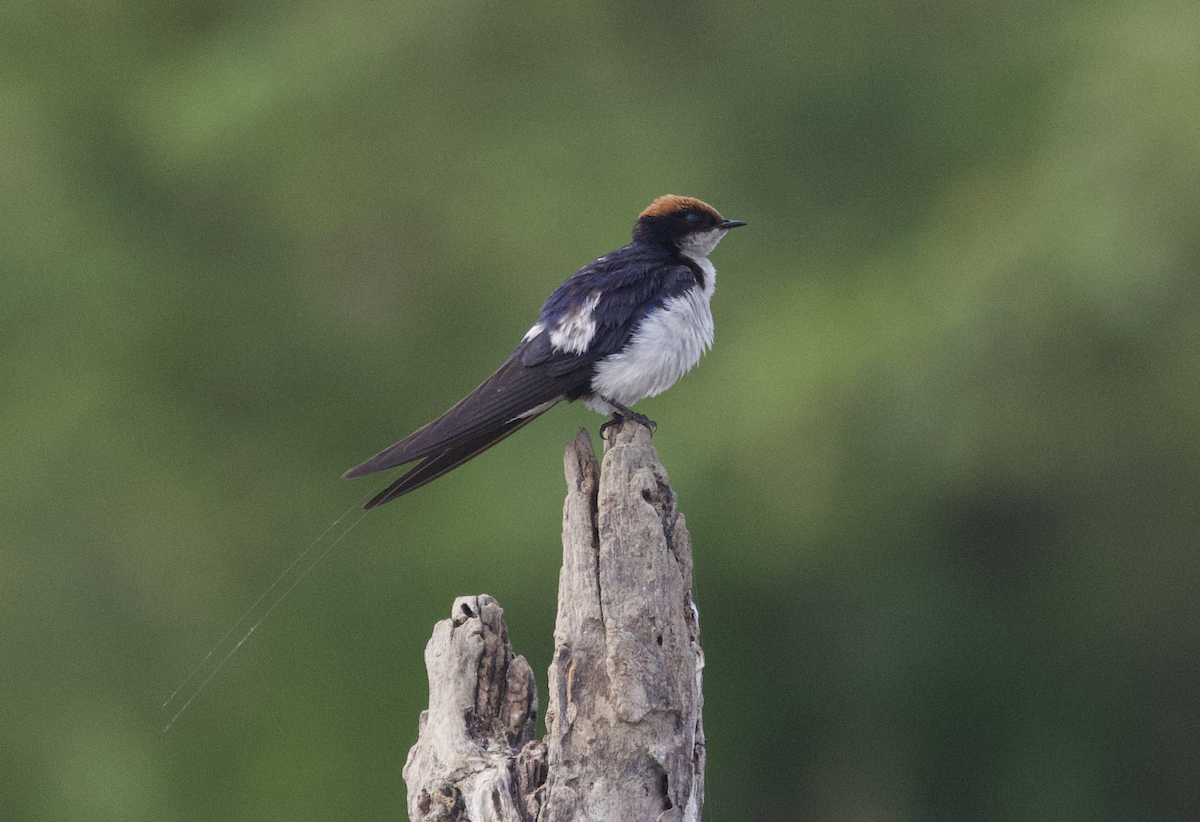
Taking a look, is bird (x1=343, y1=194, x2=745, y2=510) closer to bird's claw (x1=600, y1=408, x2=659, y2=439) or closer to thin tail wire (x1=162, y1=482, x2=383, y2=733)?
bird's claw (x1=600, y1=408, x2=659, y2=439)

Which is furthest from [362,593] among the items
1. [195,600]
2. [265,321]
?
[265,321]

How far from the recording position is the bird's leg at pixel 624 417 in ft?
10.5

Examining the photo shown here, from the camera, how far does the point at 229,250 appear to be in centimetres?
618

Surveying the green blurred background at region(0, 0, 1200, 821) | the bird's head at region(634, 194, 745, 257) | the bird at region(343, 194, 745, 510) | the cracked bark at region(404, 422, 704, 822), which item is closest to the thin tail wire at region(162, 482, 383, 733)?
the green blurred background at region(0, 0, 1200, 821)

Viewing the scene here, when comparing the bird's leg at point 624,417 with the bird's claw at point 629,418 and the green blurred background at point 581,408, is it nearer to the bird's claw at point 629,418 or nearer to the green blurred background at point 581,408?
the bird's claw at point 629,418

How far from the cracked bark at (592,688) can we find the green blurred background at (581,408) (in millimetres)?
2540

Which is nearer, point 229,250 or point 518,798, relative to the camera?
point 518,798

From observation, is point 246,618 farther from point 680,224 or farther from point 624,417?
point 624,417

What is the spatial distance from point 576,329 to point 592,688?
96 centimetres

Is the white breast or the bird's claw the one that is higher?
the white breast

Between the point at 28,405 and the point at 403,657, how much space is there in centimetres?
202

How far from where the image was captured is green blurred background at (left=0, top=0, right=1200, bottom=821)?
212 inches

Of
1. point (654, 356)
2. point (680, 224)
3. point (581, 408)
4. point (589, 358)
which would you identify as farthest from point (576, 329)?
point (581, 408)

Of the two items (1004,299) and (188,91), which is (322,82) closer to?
(188,91)
